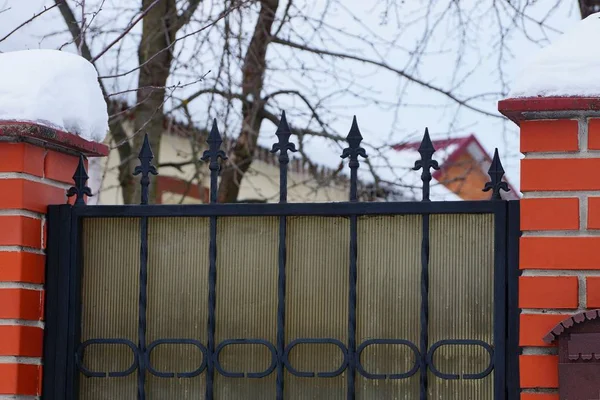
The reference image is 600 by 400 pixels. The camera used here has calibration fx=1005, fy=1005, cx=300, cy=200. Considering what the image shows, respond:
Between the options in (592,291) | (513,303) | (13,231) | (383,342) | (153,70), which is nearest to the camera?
(592,291)

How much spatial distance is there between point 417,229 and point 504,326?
0.35 metres

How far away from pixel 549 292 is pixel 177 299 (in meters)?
1.05

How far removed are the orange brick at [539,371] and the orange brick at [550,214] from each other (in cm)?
32

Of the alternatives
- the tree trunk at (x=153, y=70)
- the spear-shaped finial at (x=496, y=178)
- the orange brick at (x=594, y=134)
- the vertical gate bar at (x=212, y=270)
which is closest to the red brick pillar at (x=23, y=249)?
the vertical gate bar at (x=212, y=270)

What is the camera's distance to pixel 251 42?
725cm

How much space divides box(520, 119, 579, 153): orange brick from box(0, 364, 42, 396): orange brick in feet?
4.90

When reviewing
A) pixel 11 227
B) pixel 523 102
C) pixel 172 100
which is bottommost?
pixel 11 227

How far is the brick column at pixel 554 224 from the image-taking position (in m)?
2.46

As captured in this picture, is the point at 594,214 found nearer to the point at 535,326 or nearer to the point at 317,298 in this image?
the point at 535,326

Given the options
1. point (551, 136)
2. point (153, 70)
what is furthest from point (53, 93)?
point (153, 70)

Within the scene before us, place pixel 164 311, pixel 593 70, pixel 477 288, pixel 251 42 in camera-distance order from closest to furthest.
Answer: pixel 593 70
pixel 477 288
pixel 164 311
pixel 251 42

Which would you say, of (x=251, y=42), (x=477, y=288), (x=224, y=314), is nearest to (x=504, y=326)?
(x=477, y=288)

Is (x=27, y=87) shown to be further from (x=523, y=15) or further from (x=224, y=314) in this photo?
(x=523, y=15)

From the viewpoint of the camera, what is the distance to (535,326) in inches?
98.0
